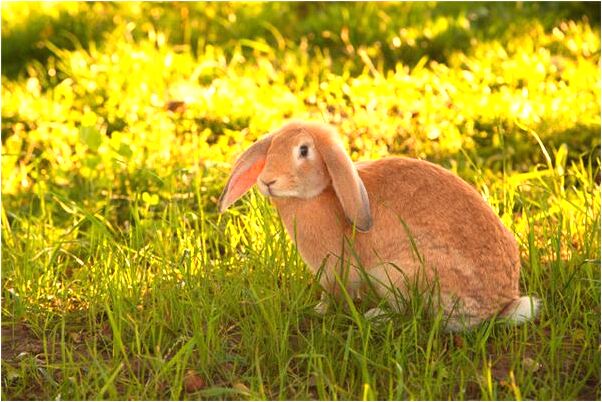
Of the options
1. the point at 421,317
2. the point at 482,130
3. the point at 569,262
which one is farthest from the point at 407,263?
the point at 482,130

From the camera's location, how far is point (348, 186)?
3.87m

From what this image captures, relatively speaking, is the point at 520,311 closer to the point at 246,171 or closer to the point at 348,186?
the point at 348,186

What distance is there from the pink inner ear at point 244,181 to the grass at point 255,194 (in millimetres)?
308

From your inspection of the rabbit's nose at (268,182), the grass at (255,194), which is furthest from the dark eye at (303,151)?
the grass at (255,194)

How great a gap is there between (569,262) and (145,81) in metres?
3.56

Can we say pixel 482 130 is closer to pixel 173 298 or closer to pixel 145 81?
pixel 145 81

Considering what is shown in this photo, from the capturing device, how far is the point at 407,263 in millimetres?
3951

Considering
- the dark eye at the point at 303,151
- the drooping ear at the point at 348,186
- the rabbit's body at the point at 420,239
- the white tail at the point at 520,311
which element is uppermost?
the dark eye at the point at 303,151

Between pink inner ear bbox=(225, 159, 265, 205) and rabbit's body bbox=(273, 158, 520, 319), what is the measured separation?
0.14 m

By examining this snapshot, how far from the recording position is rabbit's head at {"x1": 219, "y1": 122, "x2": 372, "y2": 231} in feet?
12.7

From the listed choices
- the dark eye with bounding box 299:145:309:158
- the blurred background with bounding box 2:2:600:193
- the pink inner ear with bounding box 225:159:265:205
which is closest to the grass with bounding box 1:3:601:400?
the blurred background with bounding box 2:2:600:193

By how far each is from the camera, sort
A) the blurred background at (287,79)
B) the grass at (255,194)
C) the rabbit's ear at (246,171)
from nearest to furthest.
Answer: the grass at (255,194), the rabbit's ear at (246,171), the blurred background at (287,79)

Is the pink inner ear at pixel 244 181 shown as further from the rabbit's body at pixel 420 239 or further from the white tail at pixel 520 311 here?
the white tail at pixel 520 311

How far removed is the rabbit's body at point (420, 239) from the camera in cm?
393
